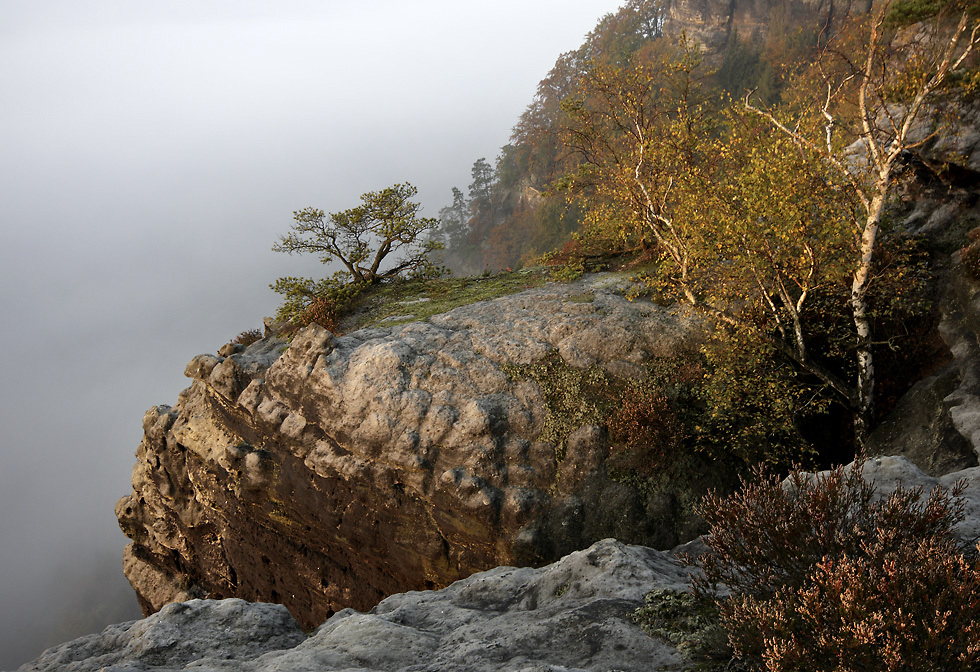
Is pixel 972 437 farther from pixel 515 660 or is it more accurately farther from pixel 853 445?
pixel 515 660

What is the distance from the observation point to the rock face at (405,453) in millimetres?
12953

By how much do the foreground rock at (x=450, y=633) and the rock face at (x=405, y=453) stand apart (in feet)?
17.0

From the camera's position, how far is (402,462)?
44.5 feet

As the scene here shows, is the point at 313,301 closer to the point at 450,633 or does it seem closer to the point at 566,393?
the point at 566,393

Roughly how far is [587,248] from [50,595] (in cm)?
17840

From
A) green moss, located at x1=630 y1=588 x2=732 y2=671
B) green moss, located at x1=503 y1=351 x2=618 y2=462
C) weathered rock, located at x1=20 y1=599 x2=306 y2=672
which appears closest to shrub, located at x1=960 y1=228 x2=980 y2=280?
green moss, located at x1=503 y1=351 x2=618 y2=462

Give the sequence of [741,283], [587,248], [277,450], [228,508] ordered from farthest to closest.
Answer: [587,248] → [228,508] → [277,450] → [741,283]

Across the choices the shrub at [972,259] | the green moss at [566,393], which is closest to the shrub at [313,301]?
the green moss at [566,393]

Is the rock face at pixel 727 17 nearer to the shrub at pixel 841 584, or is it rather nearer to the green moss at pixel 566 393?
Answer: the green moss at pixel 566 393

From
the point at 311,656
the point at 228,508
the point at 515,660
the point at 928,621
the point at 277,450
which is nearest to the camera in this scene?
the point at 928,621

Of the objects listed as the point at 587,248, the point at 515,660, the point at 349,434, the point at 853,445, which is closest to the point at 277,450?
the point at 349,434

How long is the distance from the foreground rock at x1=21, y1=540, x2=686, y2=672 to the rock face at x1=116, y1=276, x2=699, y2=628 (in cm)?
519

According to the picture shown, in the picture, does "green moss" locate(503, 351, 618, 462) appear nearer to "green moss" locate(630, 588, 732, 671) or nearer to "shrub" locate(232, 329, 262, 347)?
"green moss" locate(630, 588, 732, 671)

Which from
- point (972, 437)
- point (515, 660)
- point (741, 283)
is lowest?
point (972, 437)
